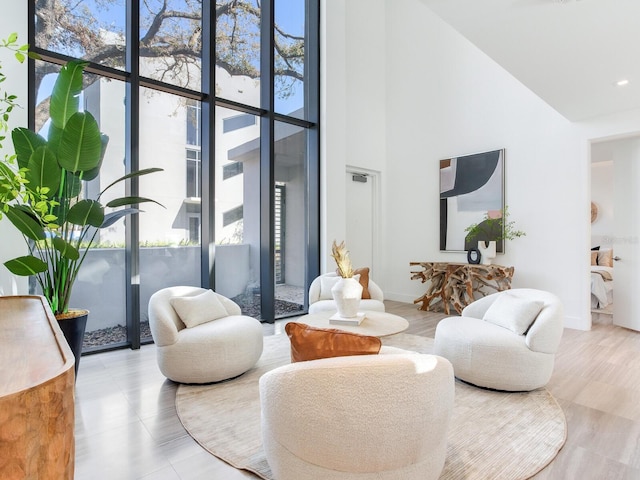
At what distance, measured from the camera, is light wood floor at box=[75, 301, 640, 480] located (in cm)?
182

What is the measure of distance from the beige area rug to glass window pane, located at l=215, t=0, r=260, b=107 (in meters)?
3.59

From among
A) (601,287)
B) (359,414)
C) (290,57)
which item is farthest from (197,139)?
(601,287)

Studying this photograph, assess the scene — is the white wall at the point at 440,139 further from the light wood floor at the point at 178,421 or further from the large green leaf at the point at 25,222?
the large green leaf at the point at 25,222

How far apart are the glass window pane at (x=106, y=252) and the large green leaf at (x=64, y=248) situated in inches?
45.4

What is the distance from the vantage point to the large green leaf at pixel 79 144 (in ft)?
8.78

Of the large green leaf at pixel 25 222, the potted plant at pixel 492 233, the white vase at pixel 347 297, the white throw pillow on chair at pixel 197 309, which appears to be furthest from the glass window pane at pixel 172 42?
the potted plant at pixel 492 233

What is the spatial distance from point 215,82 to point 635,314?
594 centimetres

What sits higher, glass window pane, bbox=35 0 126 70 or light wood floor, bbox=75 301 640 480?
glass window pane, bbox=35 0 126 70

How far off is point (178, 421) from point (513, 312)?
2.56 metres

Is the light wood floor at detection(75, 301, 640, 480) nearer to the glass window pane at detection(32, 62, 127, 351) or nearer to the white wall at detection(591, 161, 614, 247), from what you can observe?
the glass window pane at detection(32, 62, 127, 351)

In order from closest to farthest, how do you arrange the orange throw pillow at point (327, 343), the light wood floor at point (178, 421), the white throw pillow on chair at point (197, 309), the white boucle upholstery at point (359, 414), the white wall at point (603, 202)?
the white boucle upholstery at point (359, 414) → the orange throw pillow at point (327, 343) → the light wood floor at point (178, 421) → the white throw pillow on chair at point (197, 309) → the white wall at point (603, 202)

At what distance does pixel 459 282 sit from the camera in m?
5.48

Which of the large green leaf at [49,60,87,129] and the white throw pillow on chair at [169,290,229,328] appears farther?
the white throw pillow on chair at [169,290,229,328]

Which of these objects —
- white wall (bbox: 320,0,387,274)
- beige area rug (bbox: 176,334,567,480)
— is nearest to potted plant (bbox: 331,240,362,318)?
beige area rug (bbox: 176,334,567,480)
